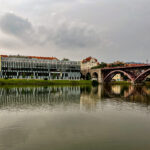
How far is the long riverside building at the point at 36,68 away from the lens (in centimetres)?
13375

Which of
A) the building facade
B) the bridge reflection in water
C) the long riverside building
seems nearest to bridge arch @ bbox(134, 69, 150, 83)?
the bridge reflection in water

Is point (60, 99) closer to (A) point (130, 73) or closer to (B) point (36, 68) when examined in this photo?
(A) point (130, 73)

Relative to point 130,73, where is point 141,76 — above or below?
below

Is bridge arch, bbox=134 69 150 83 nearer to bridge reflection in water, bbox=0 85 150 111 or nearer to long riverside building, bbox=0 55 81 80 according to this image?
bridge reflection in water, bbox=0 85 150 111

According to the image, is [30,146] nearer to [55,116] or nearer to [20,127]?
[20,127]

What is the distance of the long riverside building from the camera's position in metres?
134

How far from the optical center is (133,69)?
324ft

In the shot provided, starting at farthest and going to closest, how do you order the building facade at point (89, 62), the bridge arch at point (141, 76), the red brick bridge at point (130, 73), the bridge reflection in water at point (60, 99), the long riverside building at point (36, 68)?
the building facade at point (89, 62) → the long riverside building at point (36, 68) → the bridge arch at point (141, 76) → the red brick bridge at point (130, 73) → the bridge reflection in water at point (60, 99)

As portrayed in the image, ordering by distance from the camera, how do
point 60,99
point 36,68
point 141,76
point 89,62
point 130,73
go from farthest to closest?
1. point 89,62
2. point 36,68
3. point 130,73
4. point 141,76
5. point 60,99

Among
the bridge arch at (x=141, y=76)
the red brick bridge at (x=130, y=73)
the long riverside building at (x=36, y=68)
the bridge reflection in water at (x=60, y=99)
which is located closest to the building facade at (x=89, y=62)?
the long riverside building at (x=36, y=68)

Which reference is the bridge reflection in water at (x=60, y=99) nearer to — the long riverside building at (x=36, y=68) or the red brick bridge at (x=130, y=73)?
the red brick bridge at (x=130, y=73)

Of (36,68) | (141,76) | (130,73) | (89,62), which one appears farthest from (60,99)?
(89,62)

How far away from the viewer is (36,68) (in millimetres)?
142750

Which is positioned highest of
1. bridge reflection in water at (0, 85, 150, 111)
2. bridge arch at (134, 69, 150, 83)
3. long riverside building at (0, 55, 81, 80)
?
long riverside building at (0, 55, 81, 80)
